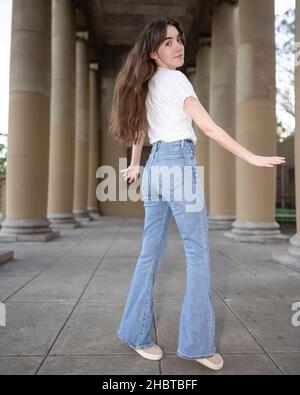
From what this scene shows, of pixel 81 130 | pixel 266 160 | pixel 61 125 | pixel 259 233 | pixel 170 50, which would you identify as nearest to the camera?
pixel 266 160

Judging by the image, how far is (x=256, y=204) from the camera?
11.5m

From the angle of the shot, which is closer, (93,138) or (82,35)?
(82,35)

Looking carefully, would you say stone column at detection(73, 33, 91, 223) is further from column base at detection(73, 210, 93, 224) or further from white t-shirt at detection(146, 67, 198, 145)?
white t-shirt at detection(146, 67, 198, 145)

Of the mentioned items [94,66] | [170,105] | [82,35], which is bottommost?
[170,105]

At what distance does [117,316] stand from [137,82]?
247 cm

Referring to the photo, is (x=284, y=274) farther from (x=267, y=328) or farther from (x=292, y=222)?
(x=292, y=222)

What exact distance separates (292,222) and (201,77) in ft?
29.5

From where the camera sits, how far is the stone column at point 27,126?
1139 centimetres

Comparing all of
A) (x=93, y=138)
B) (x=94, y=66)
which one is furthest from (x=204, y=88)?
(x=94, y=66)

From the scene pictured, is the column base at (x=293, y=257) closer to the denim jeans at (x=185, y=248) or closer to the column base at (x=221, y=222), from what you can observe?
the denim jeans at (x=185, y=248)

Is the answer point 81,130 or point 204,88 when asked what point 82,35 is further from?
point 204,88

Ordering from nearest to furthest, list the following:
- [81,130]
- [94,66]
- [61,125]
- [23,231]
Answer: [23,231]
[61,125]
[81,130]
[94,66]

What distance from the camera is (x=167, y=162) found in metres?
2.99

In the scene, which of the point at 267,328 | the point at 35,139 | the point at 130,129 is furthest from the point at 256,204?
the point at 130,129
